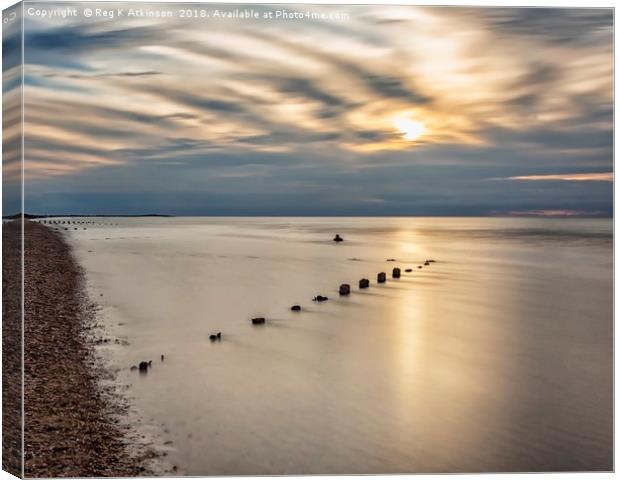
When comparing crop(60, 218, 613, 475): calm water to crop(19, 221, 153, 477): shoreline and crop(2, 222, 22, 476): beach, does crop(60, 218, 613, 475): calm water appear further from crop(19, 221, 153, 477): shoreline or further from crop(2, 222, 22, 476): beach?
crop(2, 222, 22, 476): beach

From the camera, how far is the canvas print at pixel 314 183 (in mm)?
4781

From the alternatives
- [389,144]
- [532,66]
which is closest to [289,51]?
[389,144]

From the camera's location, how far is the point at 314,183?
5902mm

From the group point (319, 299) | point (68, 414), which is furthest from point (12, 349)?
point (319, 299)

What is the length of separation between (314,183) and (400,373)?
1.88 metres

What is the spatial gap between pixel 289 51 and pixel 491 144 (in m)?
1.87

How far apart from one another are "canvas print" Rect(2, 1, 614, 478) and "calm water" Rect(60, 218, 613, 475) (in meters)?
0.02

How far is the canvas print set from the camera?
4781mm

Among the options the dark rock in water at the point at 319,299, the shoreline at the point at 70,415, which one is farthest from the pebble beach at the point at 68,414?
the dark rock in water at the point at 319,299

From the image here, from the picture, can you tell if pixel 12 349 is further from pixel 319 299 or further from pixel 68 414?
pixel 319 299

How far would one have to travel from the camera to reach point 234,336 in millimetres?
7066

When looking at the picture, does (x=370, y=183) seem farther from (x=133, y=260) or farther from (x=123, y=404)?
(x=133, y=260)

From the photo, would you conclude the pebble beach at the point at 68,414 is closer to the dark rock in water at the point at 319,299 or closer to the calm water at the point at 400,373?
the calm water at the point at 400,373

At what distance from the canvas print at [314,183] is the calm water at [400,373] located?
23 millimetres
